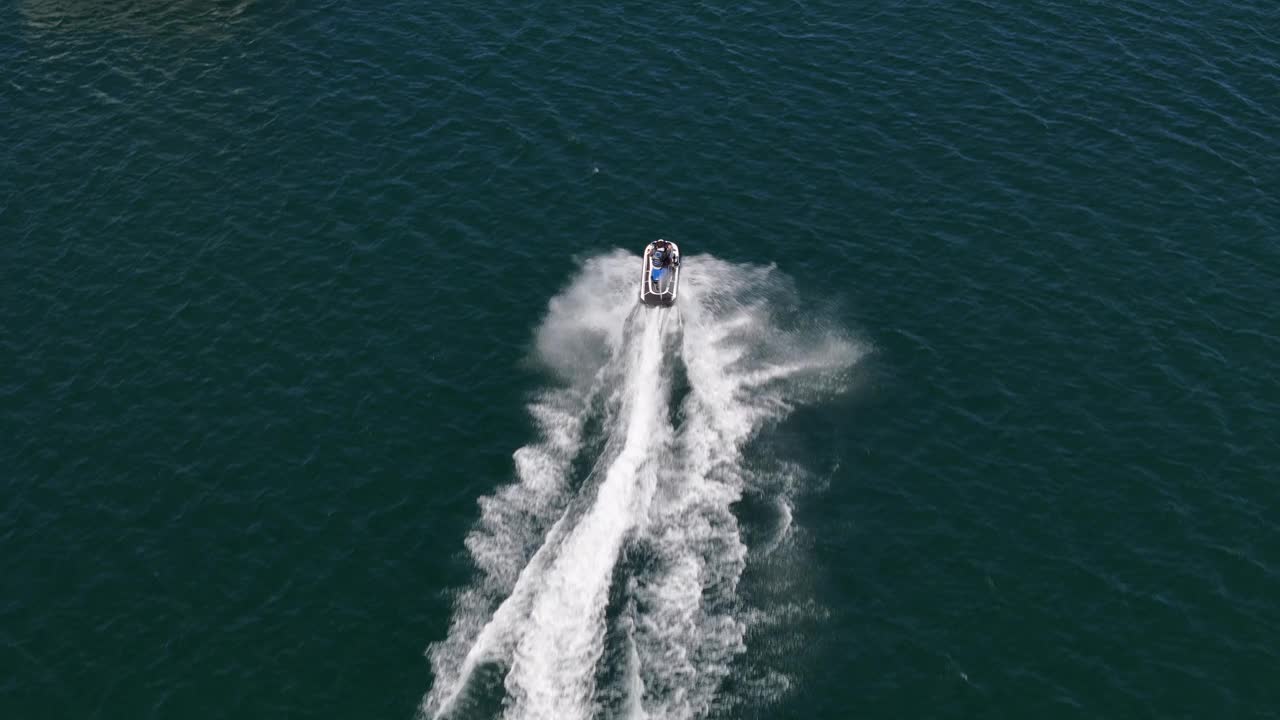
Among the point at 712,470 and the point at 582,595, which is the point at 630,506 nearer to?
the point at 712,470

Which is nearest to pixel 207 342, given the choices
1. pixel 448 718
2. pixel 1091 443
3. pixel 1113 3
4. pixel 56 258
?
pixel 56 258

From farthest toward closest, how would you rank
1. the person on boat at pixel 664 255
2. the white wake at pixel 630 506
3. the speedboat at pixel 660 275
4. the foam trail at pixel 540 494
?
the person on boat at pixel 664 255 < the speedboat at pixel 660 275 < the foam trail at pixel 540 494 < the white wake at pixel 630 506

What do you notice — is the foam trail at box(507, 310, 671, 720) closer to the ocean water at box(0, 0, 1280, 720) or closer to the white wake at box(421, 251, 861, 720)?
the white wake at box(421, 251, 861, 720)

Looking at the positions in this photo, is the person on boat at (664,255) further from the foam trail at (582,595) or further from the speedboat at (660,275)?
the foam trail at (582,595)

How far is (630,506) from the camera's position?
92.0 m

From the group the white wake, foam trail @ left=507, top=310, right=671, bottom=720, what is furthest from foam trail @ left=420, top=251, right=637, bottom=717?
foam trail @ left=507, top=310, right=671, bottom=720

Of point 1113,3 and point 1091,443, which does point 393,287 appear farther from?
point 1113,3

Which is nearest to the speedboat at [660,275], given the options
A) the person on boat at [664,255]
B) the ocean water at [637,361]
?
the person on boat at [664,255]

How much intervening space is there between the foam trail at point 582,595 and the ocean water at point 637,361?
251mm

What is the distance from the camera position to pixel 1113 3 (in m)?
144

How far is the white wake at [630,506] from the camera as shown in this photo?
272 feet

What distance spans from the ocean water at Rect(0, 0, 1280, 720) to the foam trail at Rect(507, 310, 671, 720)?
251 mm

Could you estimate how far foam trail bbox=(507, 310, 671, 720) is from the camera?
81688 millimetres

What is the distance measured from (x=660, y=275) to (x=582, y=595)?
29.5 meters
